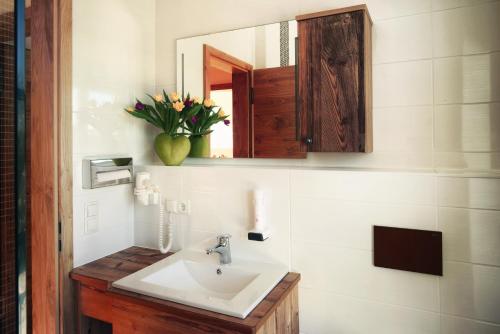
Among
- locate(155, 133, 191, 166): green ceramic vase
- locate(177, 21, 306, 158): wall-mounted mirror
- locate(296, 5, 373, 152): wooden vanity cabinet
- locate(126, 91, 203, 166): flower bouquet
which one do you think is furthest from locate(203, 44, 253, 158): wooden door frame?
locate(296, 5, 373, 152): wooden vanity cabinet

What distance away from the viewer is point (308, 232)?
143cm

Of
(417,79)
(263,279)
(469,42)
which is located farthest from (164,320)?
(469,42)

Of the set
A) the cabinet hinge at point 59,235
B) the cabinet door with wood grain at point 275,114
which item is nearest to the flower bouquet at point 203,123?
the cabinet door with wood grain at point 275,114

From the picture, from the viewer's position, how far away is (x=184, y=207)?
1711 millimetres

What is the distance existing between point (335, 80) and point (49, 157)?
4.10 ft

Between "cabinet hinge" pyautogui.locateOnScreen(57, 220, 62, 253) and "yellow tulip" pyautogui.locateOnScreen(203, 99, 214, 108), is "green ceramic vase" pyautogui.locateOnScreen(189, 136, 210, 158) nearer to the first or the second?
"yellow tulip" pyautogui.locateOnScreen(203, 99, 214, 108)

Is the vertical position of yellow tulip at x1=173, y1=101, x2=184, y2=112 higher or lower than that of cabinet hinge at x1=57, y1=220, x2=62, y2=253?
higher

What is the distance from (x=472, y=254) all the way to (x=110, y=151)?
166 centimetres

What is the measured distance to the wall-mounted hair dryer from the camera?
5.65ft

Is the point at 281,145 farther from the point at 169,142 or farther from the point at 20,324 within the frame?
the point at 20,324

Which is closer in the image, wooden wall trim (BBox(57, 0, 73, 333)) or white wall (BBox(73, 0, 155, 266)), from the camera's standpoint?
wooden wall trim (BBox(57, 0, 73, 333))

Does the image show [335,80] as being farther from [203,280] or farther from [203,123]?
[203,280]

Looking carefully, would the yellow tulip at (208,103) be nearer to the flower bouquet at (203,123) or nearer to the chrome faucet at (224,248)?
the flower bouquet at (203,123)

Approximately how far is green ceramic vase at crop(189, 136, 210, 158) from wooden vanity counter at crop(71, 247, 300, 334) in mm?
579
